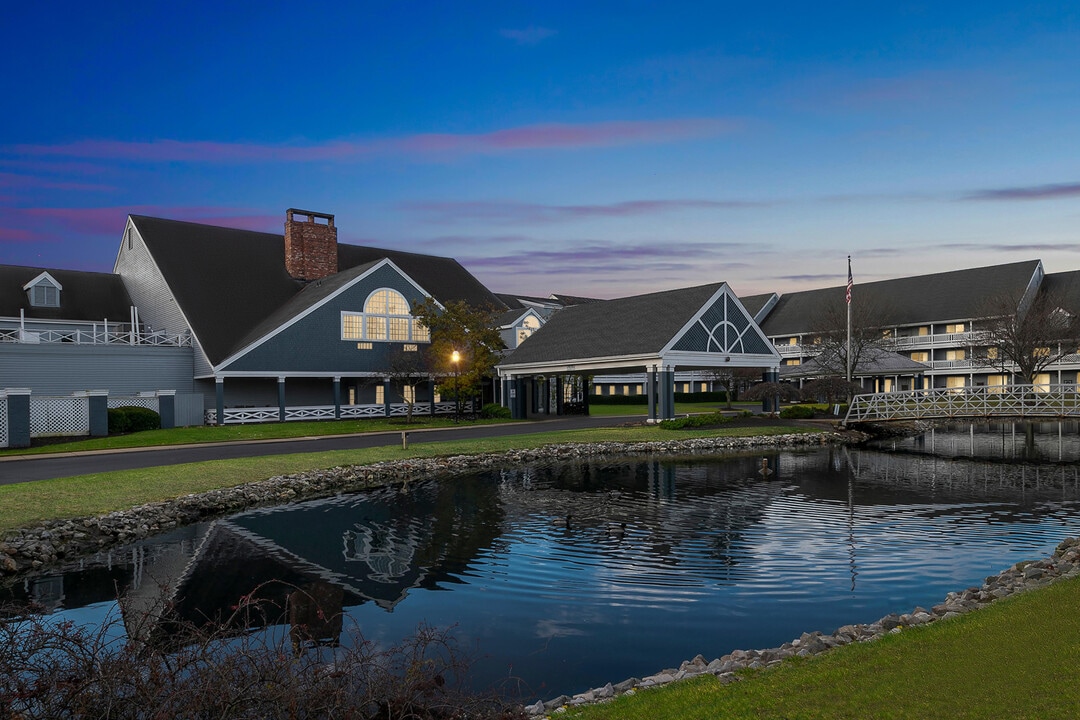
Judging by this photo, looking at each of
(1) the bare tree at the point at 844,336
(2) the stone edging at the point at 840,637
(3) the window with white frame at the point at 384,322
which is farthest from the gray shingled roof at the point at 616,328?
(2) the stone edging at the point at 840,637

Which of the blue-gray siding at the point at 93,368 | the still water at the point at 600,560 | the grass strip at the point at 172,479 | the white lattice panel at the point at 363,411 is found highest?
the blue-gray siding at the point at 93,368

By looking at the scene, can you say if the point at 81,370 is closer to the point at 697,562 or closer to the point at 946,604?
the point at 697,562

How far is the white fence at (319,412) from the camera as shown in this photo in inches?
1602

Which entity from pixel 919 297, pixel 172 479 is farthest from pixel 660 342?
pixel 919 297

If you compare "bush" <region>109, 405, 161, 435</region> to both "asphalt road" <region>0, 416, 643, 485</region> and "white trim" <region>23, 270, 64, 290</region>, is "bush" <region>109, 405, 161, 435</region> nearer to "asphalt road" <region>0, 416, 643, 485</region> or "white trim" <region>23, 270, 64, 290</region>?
"asphalt road" <region>0, 416, 643, 485</region>

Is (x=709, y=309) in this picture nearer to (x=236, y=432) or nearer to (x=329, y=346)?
(x=329, y=346)

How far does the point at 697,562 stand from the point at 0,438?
1103 inches

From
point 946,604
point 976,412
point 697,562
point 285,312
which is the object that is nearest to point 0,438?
point 285,312

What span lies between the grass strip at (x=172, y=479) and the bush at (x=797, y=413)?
15.7m

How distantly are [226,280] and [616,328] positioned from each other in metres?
23.6

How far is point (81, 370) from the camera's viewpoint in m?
38.4

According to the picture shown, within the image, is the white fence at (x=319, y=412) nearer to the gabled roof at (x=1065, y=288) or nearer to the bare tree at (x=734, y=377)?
the bare tree at (x=734, y=377)

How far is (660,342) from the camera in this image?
39281 millimetres

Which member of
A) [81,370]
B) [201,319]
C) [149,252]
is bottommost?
[81,370]
